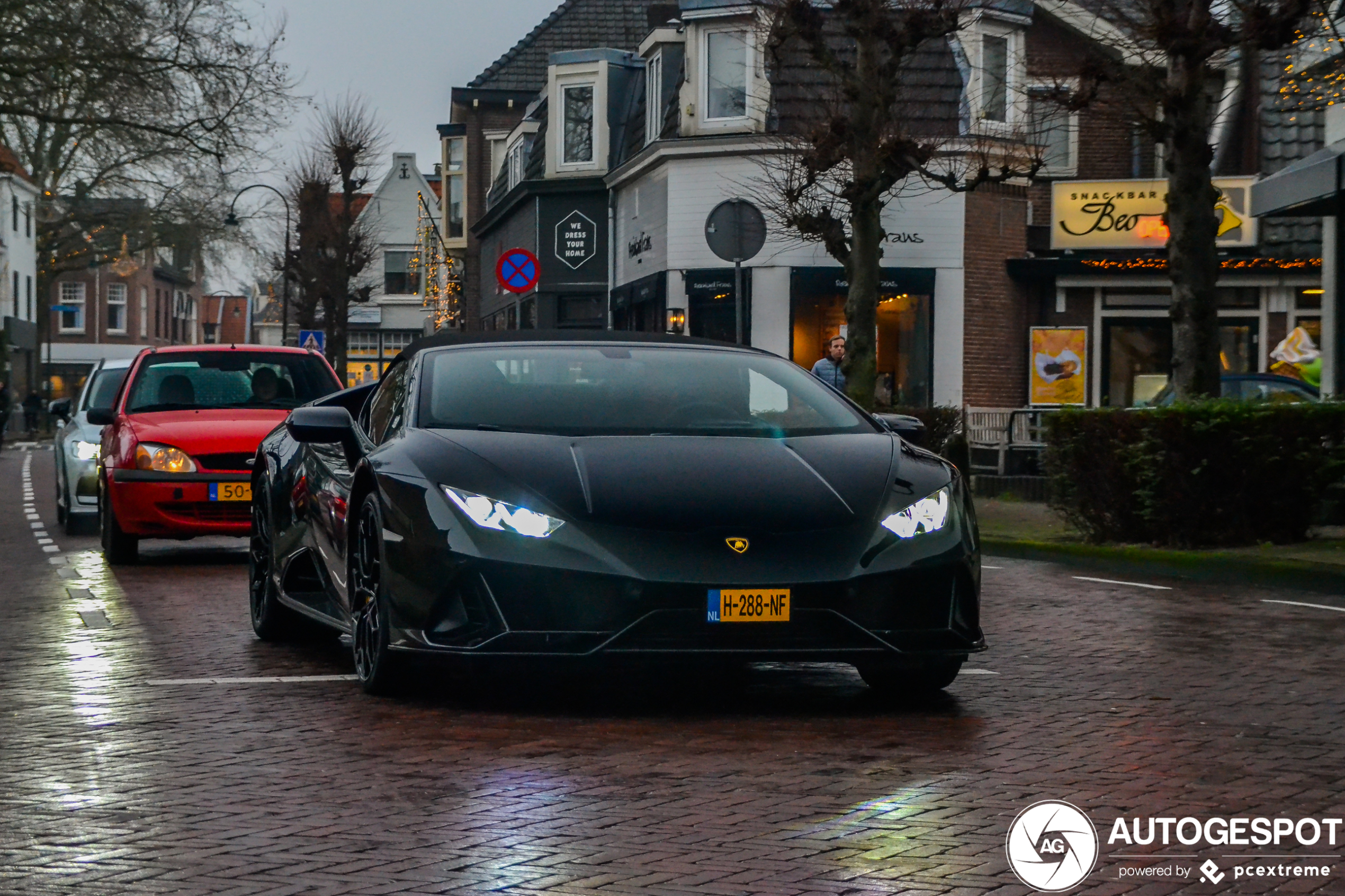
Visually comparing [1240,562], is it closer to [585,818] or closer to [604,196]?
[585,818]

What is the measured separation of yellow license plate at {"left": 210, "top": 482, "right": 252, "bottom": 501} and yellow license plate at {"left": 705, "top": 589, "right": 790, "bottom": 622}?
8.01 m

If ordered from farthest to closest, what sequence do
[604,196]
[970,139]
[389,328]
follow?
[389,328] → [604,196] → [970,139]

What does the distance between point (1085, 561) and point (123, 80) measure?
17328 millimetres

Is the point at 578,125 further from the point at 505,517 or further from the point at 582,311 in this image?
the point at 505,517

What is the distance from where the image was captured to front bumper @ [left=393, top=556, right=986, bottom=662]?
6.50 m

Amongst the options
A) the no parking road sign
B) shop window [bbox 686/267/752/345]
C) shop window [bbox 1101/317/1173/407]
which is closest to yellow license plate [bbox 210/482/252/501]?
the no parking road sign

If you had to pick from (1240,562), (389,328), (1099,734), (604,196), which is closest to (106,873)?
(1099,734)

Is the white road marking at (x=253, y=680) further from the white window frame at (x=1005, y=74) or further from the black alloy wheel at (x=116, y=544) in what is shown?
the white window frame at (x=1005, y=74)

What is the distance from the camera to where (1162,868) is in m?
4.67

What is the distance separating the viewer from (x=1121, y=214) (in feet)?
122

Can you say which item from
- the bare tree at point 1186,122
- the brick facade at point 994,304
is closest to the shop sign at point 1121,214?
the brick facade at point 994,304

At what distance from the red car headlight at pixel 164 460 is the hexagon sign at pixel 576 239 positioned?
30961 mm

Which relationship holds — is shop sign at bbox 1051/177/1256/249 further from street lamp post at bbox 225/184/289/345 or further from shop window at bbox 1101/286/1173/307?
street lamp post at bbox 225/184/289/345

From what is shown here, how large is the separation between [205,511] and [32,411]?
52929 mm
